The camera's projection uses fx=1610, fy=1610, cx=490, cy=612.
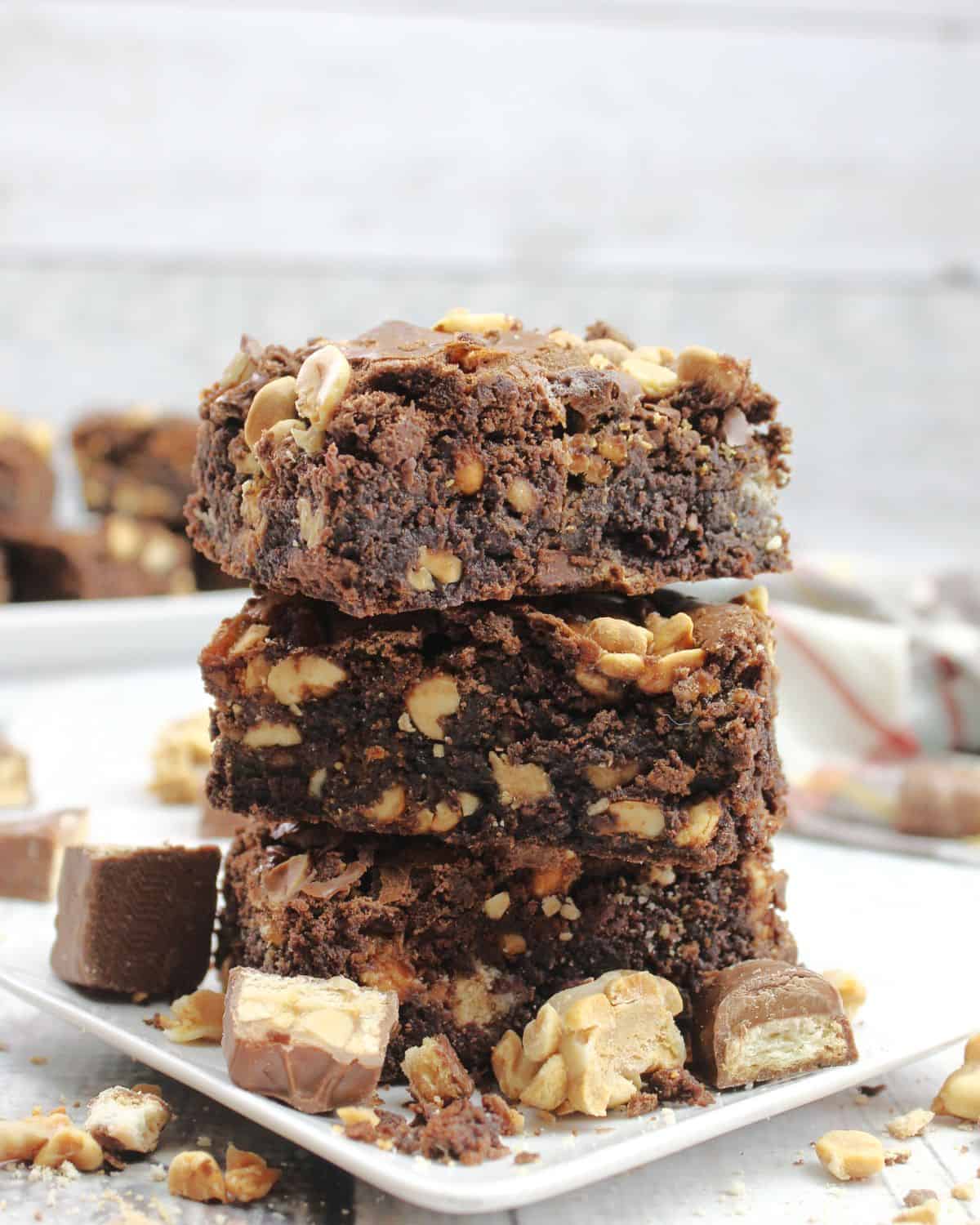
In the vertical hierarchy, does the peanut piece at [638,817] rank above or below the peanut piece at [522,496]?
below

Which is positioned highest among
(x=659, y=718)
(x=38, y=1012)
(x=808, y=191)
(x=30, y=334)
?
(x=808, y=191)

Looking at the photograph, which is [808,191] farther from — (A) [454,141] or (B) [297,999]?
(B) [297,999]

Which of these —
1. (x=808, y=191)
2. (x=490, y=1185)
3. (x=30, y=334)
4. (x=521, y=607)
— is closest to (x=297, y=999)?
(x=490, y=1185)

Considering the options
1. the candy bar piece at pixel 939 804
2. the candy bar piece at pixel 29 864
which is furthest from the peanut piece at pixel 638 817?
the candy bar piece at pixel 939 804

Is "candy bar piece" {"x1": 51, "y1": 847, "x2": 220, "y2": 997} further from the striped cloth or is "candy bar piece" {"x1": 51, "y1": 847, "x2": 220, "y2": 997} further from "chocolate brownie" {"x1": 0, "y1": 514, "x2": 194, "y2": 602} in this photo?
"chocolate brownie" {"x1": 0, "y1": 514, "x2": 194, "y2": 602}

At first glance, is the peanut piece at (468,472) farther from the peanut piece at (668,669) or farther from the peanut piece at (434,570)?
the peanut piece at (668,669)

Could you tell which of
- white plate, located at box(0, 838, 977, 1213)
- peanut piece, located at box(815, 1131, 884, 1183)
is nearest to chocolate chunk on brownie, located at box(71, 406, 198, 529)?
white plate, located at box(0, 838, 977, 1213)

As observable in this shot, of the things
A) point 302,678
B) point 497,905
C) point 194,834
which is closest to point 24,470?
point 194,834
